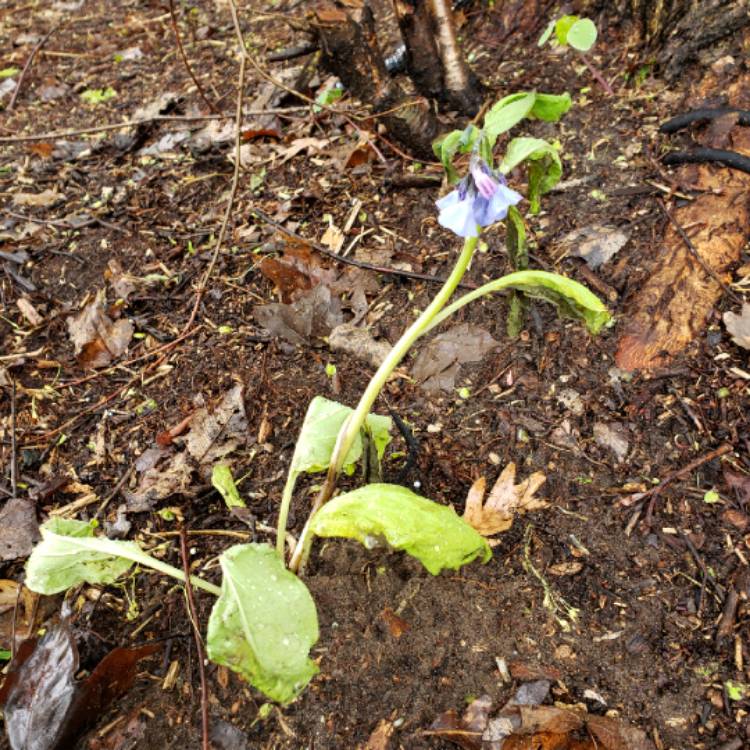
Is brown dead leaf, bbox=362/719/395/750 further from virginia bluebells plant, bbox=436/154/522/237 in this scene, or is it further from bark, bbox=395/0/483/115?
bark, bbox=395/0/483/115

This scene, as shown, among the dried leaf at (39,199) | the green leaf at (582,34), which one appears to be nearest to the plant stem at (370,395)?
the green leaf at (582,34)

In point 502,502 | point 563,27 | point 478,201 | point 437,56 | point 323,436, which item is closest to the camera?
point 478,201

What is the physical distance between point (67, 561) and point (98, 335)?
1.13 m

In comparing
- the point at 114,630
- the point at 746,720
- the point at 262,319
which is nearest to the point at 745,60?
the point at 262,319

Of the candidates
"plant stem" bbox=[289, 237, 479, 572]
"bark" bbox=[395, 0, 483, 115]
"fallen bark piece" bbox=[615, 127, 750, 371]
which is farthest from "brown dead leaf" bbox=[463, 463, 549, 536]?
"bark" bbox=[395, 0, 483, 115]

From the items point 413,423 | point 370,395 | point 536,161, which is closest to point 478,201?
point 536,161

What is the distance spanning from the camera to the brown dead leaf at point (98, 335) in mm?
2611

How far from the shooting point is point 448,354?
2.33 m

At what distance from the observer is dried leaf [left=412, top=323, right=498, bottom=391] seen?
2.30 meters

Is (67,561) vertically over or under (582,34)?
under

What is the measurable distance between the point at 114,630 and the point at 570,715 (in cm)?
123

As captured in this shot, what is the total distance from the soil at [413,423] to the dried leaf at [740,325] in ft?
0.13

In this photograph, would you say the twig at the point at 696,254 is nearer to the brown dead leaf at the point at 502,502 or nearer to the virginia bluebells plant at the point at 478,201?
the brown dead leaf at the point at 502,502

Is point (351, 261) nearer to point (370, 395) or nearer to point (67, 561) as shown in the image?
point (370, 395)
